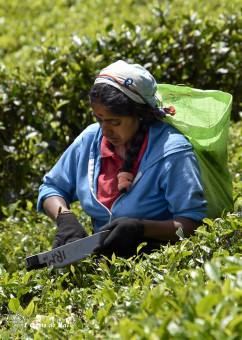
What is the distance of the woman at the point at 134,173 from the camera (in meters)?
2.92

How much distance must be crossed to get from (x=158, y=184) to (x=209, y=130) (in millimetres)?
393

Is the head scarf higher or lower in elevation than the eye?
higher

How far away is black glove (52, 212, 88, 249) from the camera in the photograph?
3047mm

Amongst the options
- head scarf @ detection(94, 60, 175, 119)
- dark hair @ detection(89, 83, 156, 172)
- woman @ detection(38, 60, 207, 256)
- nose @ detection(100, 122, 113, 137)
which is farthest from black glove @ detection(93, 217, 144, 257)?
head scarf @ detection(94, 60, 175, 119)

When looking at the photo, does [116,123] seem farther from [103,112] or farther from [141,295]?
[141,295]

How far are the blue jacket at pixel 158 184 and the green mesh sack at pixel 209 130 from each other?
10 cm

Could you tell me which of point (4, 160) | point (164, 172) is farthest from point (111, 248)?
point (4, 160)

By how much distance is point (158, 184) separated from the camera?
301cm

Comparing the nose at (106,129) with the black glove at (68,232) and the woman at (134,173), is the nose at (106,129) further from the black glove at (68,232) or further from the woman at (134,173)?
the black glove at (68,232)

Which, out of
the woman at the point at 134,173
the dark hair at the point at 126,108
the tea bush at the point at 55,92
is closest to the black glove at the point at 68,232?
the woman at the point at 134,173

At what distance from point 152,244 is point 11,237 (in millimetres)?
1302

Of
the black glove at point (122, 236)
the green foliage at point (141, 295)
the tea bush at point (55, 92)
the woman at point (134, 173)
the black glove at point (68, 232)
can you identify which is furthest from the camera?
the tea bush at point (55, 92)

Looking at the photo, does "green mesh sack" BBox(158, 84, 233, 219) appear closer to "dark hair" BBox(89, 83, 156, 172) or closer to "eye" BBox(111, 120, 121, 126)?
"dark hair" BBox(89, 83, 156, 172)

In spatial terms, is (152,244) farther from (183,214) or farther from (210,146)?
(210,146)
